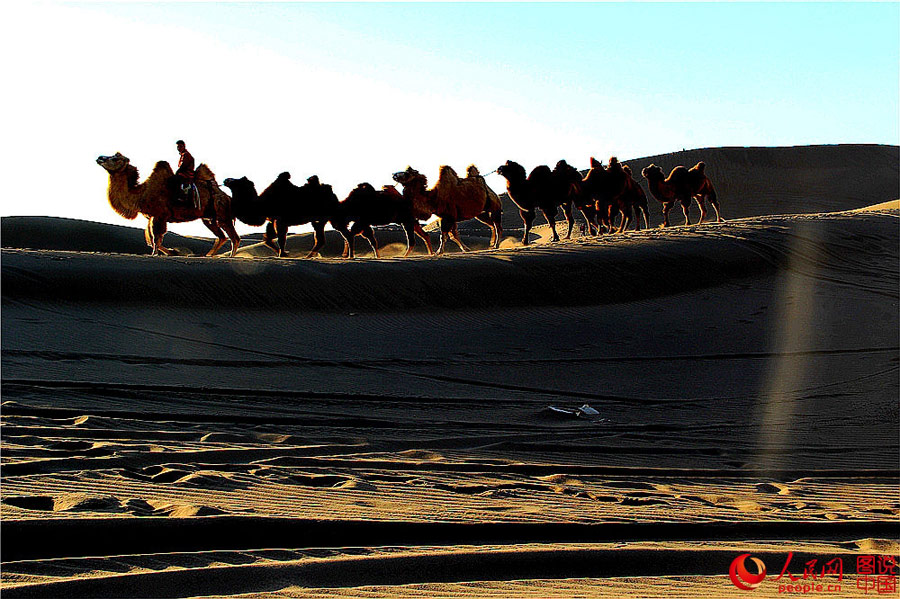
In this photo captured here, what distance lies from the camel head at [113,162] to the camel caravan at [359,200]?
0.02 m

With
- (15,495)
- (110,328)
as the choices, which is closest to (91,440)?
(15,495)

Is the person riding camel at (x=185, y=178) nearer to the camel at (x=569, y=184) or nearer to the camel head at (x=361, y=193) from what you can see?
the camel head at (x=361, y=193)

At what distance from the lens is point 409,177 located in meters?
22.1

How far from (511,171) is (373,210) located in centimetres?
Result: 467

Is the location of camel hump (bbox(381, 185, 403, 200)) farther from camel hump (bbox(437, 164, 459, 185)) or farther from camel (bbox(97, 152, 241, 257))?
camel (bbox(97, 152, 241, 257))

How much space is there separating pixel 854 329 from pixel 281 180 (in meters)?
12.1

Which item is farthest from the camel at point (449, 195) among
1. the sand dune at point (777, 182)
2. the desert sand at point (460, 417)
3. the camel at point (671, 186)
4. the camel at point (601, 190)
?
the sand dune at point (777, 182)

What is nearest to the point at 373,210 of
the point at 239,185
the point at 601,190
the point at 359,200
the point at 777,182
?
the point at 359,200

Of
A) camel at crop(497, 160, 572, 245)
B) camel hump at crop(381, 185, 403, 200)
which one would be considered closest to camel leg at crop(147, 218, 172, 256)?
camel hump at crop(381, 185, 403, 200)

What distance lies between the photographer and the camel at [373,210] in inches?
843

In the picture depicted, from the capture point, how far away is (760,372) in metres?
12.1

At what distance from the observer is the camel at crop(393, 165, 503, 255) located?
72.8ft

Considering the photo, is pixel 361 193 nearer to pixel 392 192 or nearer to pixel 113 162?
pixel 392 192

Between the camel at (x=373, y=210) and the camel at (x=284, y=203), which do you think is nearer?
the camel at (x=284, y=203)
